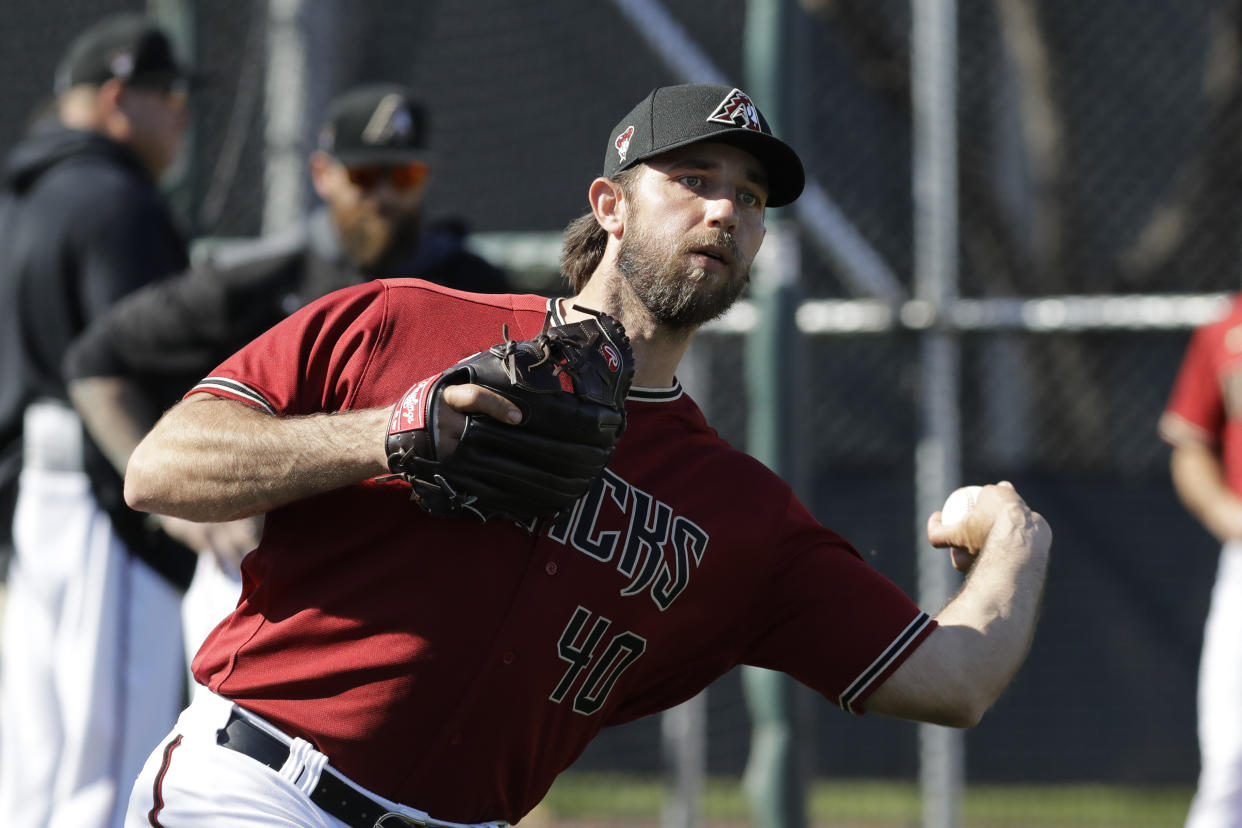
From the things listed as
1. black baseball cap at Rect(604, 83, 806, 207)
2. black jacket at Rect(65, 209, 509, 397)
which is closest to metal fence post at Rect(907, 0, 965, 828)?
black jacket at Rect(65, 209, 509, 397)

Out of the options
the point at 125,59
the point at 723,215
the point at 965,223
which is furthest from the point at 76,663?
the point at 965,223

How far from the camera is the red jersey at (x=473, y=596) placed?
8.32 feet

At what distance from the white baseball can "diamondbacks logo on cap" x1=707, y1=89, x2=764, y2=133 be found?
31.1 inches

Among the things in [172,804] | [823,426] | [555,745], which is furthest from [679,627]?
[823,426]

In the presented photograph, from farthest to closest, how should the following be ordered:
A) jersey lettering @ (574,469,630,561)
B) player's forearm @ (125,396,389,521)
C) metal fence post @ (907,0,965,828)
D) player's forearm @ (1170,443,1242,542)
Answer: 1. player's forearm @ (1170,443,1242,542)
2. metal fence post @ (907,0,965,828)
3. jersey lettering @ (574,469,630,561)
4. player's forearm @ (125,396,389,521)

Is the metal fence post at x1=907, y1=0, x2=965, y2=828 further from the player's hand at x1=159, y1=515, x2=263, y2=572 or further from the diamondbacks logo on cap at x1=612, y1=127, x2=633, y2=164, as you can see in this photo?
the diamondbacks logo on cap at x1=612, y1=127, x2=633, y2=164

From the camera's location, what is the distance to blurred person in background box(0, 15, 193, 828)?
14.8ft

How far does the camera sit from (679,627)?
108 inches

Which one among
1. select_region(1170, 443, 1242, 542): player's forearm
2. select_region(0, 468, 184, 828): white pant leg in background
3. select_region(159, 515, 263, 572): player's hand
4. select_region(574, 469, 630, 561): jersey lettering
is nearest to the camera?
select_region(574, 469, 630, 561): jersey lettering

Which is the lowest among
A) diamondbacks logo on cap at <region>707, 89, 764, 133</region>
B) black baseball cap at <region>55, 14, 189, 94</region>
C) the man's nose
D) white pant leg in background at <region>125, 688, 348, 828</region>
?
white pant leg in background at <region>125, 688, 348, 828</region>

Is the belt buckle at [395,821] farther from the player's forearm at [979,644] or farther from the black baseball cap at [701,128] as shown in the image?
the black baseball cap at [701,128]

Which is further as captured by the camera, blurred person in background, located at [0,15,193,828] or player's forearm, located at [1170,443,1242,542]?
player's forearm, located at [1170,443,1242,542]

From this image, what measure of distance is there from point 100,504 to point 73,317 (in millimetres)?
574

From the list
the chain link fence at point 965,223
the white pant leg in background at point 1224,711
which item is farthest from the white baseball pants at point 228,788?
the white pant leg in background at point 1224,711
